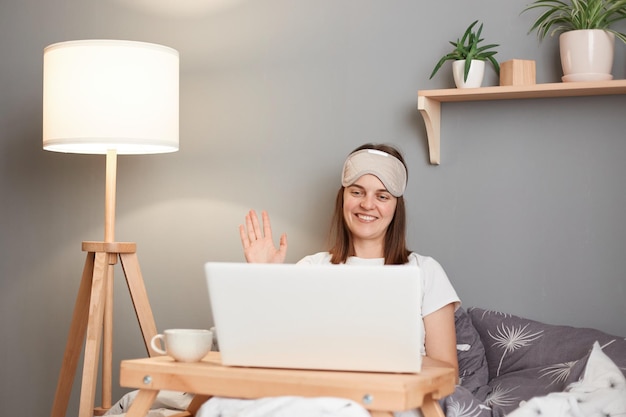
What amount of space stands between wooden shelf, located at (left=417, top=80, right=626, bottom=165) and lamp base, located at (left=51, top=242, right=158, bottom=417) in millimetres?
1047

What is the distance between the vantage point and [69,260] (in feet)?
11.2

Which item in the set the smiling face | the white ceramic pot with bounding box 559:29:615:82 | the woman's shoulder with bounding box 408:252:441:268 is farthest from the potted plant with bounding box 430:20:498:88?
the woman's shoulder with bounding box 408:252:441:268

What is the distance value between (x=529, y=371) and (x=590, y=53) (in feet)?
3.09

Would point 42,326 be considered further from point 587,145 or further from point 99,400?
point 587,145

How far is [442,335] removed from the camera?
96.6 inches

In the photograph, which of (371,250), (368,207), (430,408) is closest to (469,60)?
(368,207)

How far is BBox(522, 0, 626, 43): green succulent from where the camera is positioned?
2484 mm

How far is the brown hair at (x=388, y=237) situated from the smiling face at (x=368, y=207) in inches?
1.3

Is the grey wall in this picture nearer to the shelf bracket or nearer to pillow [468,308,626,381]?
the shelf bracket

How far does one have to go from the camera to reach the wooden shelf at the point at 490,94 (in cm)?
246

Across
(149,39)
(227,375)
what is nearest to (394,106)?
(149,39)

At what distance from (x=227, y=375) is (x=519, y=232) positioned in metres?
1.32

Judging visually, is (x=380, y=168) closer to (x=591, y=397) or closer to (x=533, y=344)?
(x=533, y=344)

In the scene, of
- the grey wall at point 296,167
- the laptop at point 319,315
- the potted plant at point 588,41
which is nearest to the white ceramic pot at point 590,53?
the potted plant at point 588,41
